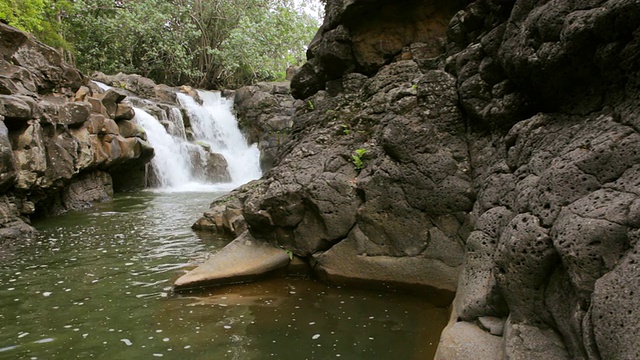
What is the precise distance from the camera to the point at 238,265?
6.64 m

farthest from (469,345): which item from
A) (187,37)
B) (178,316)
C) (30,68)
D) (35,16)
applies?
(187,37)

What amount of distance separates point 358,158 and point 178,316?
11.4 ft

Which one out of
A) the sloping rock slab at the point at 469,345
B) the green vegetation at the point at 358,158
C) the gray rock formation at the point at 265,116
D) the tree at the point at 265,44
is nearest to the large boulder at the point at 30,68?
the green vegetation at the point at 358,158

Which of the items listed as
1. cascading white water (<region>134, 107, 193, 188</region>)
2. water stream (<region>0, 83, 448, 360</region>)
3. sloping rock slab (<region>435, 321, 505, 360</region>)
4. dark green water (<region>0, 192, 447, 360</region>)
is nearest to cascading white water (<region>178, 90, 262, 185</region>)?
cascading white water (<region>134, 107, 193, 188</region>)

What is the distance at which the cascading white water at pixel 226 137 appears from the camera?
22516 millimetres

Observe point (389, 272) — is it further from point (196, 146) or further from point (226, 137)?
point (226, 137)

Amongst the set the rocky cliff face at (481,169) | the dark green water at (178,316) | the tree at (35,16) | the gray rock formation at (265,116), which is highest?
the tree at (35,16)

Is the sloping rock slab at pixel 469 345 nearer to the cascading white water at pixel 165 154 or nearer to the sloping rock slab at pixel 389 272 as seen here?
the sloping rock slab at pixel 389 272

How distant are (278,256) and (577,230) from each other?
4543mm

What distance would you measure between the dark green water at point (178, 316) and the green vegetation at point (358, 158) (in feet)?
6.31

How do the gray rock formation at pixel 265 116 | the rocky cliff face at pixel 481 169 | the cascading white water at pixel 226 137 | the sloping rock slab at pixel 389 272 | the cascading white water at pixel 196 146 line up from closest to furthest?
1. the rocky cliff face at pixel 481 169
2. the sloping rock slab at pixel 389 272
3. the cascading white water at pixel 196 146
4. the cascading white water at pixel 226 137
5. the gray rock formation at pixel 265 116

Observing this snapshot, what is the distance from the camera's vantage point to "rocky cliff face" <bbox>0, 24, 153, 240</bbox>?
1069cm

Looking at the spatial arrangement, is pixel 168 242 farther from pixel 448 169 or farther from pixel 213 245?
pixel 448 169

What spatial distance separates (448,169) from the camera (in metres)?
6.03
